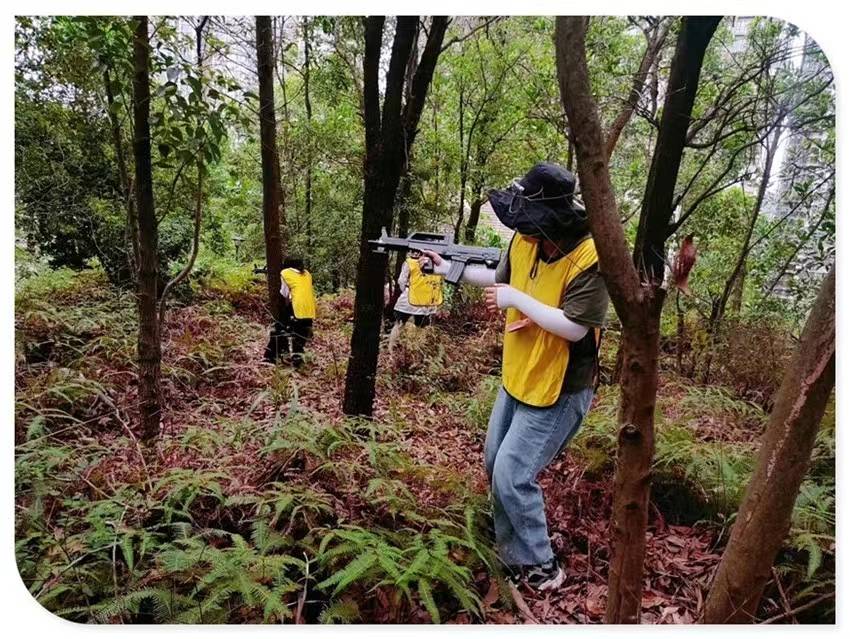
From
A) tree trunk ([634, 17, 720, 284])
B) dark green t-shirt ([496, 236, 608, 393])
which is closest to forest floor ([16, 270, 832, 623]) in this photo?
dark green t-shirt ([496, 236, 608, 393])

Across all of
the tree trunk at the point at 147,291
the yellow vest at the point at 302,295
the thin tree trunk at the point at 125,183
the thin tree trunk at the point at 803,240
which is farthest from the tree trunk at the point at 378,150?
the thin tree trunk at the point at 803,240

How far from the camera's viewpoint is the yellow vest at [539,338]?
1849 millimetres

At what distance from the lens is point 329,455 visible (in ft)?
7.39

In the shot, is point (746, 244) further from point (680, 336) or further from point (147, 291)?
point (147, 291)

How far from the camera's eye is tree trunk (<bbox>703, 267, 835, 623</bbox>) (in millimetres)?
1442

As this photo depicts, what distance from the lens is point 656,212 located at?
2299 millimetres

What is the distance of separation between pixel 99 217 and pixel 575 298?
197cm

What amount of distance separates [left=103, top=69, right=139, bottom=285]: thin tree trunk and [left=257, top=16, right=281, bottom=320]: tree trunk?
22.6 inches

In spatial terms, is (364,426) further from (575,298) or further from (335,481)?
(575,298)

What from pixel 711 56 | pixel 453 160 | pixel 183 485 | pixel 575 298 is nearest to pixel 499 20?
pixel 453 160

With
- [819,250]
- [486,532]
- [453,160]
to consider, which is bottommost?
[486,532]

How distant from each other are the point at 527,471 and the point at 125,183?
2.02m

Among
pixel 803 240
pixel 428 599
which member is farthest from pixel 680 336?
pixel 428 599

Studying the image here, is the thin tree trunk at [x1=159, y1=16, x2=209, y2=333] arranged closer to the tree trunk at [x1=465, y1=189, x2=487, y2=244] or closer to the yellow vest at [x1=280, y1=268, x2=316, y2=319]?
the yellow vest at [x1=280, y1=268, x2=316, y2=319]
